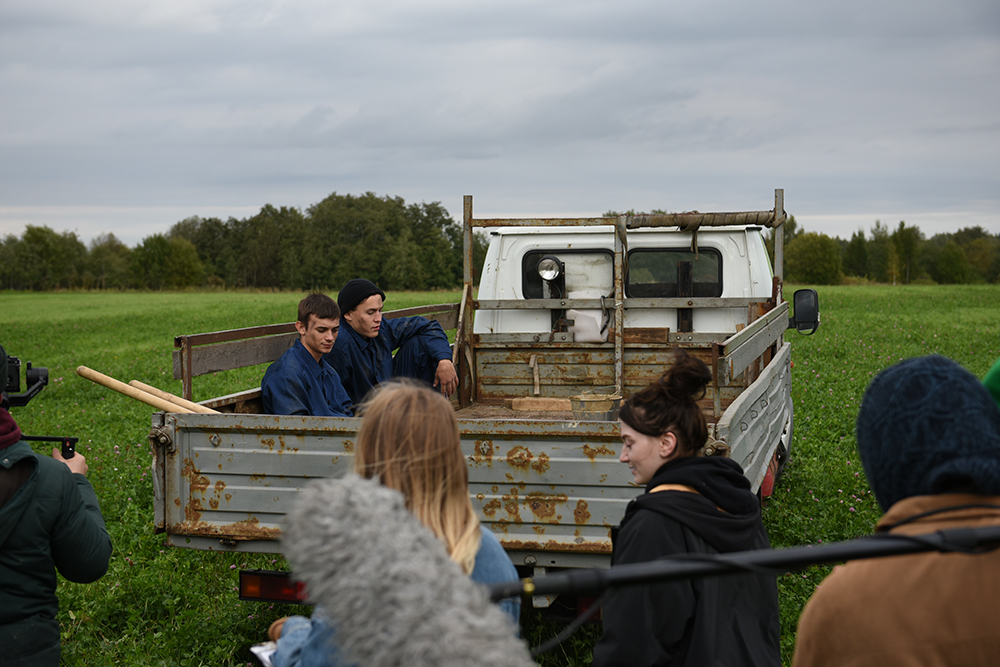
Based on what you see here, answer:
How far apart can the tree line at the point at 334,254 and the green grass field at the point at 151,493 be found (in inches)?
1914

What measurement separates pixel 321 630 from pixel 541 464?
205 centimetres

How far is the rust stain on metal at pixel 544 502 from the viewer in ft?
11.3

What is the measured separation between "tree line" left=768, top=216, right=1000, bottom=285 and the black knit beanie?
257 feet

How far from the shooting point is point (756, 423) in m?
4.20

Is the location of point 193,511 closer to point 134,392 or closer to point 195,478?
point 195,478

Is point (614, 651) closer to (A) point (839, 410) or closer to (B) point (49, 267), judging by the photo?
(A) point (839, 410)

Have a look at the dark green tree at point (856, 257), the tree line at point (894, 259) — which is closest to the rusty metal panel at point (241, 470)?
the tree line at point (894, 259)

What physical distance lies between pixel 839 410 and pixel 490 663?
10.4 m

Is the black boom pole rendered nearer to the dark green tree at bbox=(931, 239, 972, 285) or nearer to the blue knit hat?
the blue knit hat

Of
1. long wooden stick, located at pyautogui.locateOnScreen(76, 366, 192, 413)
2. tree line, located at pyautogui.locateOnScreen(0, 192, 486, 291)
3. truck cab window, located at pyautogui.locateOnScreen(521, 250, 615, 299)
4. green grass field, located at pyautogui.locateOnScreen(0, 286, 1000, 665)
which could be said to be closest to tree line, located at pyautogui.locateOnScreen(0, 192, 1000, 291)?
tree line, located at pyautogui.locateOnScreen(0, 192, 486, 291)

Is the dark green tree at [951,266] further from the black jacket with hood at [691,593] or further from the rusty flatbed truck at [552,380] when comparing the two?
the black jacket with hood at [691,593]

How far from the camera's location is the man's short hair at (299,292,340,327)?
14.6ft

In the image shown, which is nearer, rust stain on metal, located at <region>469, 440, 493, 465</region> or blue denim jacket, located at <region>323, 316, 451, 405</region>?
rust stain on metal, located at <region>469, 440, 493, 465</region>

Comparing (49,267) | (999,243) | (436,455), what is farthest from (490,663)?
(999,243)
